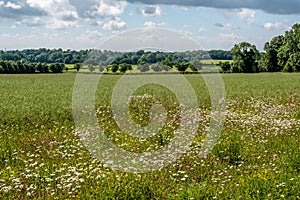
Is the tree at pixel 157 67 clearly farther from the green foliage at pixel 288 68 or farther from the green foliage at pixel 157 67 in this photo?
the green foliage at pixel 288 68

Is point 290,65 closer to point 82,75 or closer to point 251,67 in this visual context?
point 251,67

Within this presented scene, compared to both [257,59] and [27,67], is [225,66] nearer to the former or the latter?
[257,59]

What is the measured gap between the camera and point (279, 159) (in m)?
8.66

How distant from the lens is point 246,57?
94.6 metres

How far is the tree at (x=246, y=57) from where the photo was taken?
9356 centimetres

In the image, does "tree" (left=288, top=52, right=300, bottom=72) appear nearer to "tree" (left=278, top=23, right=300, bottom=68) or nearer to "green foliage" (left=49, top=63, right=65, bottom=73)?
"tree" (left=278, top=23, right=300, bottom=68)

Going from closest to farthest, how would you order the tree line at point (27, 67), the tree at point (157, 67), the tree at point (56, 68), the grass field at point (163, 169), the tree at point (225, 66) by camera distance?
the grass field at point (163, 169), the tree at point (157, 67), the tree line at point (27, 67), the tree at point (56, 68), the tree at point (225, 66)

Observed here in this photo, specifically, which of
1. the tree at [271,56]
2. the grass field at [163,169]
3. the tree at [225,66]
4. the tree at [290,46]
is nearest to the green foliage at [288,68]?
the tree at [290,46]

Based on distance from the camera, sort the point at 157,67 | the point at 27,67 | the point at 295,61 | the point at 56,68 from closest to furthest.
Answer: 1. the point at 157,67
2. the point at 295,61
3. the point at 27,67
4. the point at 56,68

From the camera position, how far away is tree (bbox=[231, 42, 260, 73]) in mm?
93562

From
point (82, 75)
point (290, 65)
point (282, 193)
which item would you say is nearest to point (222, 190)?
point (282, 193)

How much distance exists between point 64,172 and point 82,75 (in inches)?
165

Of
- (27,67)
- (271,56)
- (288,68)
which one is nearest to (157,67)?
(288,68)

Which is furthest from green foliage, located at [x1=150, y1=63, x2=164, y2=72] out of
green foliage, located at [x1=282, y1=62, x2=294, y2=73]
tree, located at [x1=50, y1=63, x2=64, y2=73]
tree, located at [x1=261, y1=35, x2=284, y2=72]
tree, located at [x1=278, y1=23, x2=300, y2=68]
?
tree, located at [x1=261, y1=35, x2=284, y2=72]
